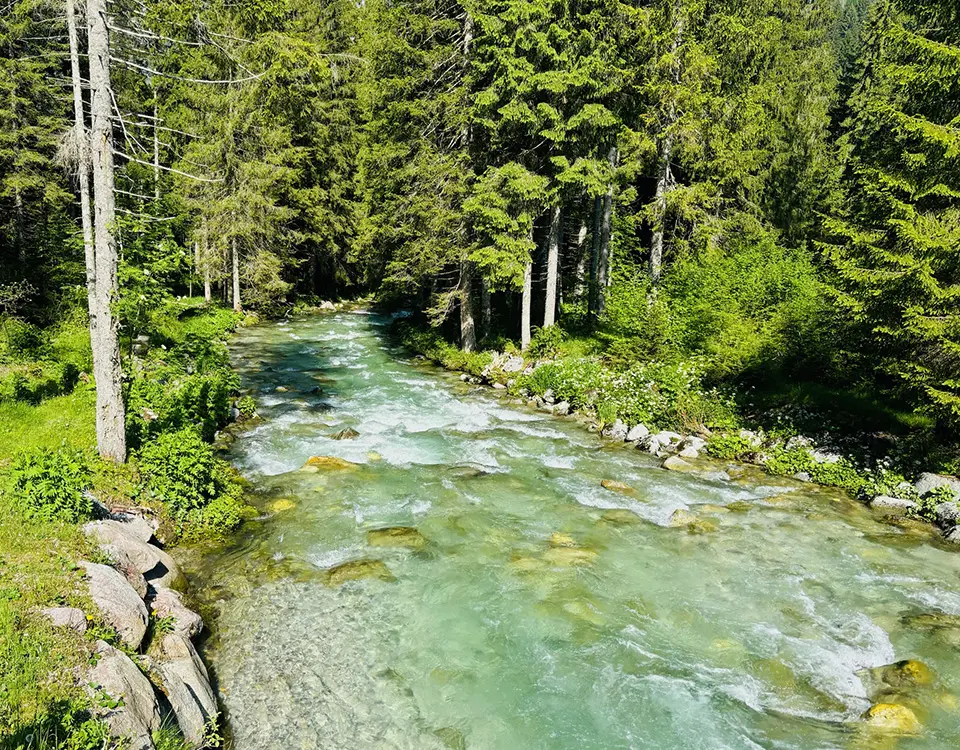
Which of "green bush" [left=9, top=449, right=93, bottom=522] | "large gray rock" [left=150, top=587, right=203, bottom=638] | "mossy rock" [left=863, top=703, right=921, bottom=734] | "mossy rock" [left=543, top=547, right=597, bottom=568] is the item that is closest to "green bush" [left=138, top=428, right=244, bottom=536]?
"green bush" [left=9, top=449, right=93, bottom=522]

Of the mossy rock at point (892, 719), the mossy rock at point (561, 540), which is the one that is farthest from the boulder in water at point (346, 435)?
the mossy rock at point (892, 719)

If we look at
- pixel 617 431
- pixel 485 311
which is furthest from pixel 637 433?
pixel 485 311

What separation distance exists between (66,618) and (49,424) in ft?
23.8

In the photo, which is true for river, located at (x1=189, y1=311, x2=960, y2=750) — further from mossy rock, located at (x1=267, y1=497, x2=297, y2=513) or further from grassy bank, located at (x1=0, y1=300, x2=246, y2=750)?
grassy bank, located at (x1=0, y1=300, x2=246, y2=750)

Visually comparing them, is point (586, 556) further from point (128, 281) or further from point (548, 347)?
point (548, 347)

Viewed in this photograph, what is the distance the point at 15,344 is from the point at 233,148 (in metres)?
17.3

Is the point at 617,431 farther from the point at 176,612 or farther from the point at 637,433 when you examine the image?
the point at 176,612

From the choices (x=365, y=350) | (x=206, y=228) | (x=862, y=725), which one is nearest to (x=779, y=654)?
(x=862, y=725)

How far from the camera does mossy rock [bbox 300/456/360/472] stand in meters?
12.3

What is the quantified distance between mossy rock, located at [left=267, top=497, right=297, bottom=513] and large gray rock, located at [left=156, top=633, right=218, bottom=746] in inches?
163

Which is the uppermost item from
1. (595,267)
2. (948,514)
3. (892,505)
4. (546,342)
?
(595,267)

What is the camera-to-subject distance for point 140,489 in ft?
29.6

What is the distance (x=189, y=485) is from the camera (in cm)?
952

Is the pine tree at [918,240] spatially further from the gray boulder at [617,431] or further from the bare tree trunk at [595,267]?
the bare tree trunk at [595,267]
